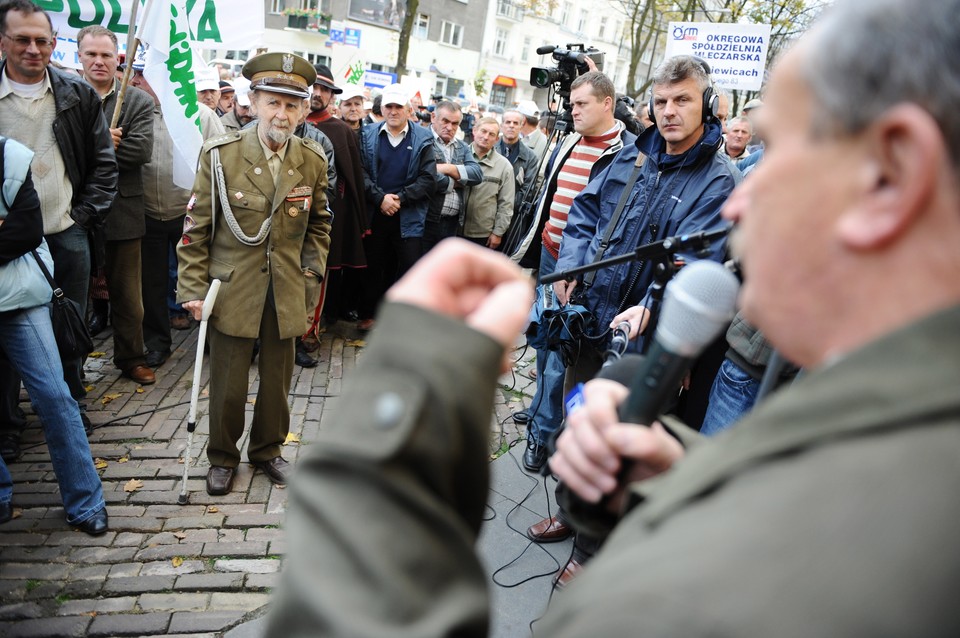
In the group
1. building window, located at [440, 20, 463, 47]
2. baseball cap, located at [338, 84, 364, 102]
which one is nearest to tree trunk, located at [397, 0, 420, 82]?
baseball cap, located at [338, 84, 364, 102]

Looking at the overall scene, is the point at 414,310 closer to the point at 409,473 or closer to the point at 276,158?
the point at 409,473

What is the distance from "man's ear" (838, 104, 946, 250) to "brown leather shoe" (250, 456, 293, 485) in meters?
3.88

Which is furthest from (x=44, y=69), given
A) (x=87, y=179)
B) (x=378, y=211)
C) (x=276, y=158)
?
(x=378, y=211)

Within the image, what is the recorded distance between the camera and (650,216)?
11.3ft

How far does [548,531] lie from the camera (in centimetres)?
372

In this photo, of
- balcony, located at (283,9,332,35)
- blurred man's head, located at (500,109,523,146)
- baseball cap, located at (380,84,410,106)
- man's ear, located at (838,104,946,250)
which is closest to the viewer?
man's ear, located at (838,104,946,250)

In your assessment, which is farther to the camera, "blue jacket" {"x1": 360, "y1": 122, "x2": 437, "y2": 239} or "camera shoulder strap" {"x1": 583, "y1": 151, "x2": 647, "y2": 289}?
"blue jacket" {"x1": 360, "y1": 122, "x2": 437, "y2": 239}

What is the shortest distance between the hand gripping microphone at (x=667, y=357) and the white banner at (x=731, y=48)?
7038 millimetres

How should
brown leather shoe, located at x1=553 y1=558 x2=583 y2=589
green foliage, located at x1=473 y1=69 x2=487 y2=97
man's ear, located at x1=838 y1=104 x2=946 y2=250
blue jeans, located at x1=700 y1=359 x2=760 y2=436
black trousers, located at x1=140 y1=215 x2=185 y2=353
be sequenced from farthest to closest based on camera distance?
1. green foliage, located at x1=473 y1=69 x2=487 y2=97
2. black trousers, located at x1=140 y1=215 x2=185 y2=353
3. brown leather shoe, located at x1=553 y1=558 x2=583 y2=589
4. blue jeans, located at x1=700 y1=359 x2=760 y2=436
5. man's ear, located at x1=838 y1=104 x2=946 y2=250

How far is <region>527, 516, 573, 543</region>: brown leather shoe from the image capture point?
3.72 metres

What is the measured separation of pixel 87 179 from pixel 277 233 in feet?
5.12

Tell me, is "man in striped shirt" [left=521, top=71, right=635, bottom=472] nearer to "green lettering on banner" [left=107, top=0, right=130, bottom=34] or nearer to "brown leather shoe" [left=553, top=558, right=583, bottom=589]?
"brown leather shoe" [left=553, top=558, right=583, bottom=589]

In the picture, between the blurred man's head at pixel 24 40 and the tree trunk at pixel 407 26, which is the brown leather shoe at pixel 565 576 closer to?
the blurred man's head at pixel 24 40

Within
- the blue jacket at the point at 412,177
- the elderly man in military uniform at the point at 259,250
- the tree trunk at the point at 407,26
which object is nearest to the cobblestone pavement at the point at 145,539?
the elderly man in military uniform at the point at 259,250
